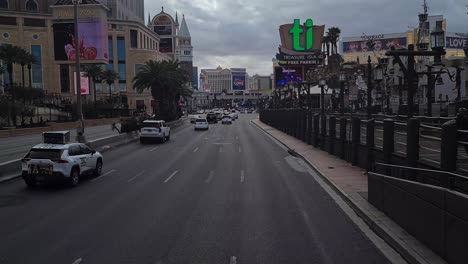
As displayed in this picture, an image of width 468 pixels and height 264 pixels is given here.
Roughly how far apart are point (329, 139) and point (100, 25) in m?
55.4

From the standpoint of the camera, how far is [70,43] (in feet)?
232

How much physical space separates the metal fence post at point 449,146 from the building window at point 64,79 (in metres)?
112

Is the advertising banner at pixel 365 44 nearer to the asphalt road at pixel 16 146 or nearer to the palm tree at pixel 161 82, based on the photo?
the palm tree at pixel 161 82

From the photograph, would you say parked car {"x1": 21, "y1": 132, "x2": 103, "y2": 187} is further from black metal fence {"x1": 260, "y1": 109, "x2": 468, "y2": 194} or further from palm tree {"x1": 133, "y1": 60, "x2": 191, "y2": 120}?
palm tree {"x1": 133, "y1": 60, "x2": 191, "y2": 120}

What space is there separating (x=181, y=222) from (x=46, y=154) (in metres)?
8.03

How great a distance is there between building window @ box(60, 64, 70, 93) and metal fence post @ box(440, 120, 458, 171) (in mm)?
111702

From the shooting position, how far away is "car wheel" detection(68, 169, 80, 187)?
56.2ft

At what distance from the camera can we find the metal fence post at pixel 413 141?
1165cm

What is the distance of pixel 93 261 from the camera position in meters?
8.00

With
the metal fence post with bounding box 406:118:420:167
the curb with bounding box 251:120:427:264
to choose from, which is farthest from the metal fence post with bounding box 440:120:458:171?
the metal fence post with bounding box 406:118:420:167

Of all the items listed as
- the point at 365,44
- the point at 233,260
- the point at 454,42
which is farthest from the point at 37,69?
the point at 233,260

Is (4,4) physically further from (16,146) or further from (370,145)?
(370,145)

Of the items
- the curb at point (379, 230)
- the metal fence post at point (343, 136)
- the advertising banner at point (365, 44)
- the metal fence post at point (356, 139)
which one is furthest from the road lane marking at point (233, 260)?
the advertising banner at point (365, 44)

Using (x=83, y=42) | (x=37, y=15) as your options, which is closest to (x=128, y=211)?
(x=83, y=42)
